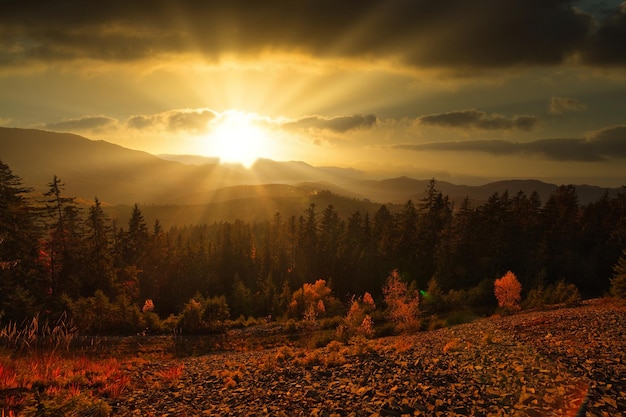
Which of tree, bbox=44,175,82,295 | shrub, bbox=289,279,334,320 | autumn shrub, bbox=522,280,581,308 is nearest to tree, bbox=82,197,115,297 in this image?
tree, bbox=44,175,82,295

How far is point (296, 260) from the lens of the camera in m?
82.2

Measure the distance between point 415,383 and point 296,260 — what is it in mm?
70991

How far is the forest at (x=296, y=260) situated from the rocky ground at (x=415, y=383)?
3212cm

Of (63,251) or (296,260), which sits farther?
(296,260)

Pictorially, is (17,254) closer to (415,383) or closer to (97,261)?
(97,261)

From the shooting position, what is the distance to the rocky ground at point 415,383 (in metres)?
9.80

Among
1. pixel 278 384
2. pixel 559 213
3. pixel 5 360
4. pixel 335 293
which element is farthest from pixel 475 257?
pixel 5 360

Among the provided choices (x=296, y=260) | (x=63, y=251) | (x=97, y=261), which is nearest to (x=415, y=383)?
(x=63, y=251)

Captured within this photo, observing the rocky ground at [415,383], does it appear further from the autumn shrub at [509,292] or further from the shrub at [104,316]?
the autumn shrub at [509,292]

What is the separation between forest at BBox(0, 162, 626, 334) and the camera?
42.3m

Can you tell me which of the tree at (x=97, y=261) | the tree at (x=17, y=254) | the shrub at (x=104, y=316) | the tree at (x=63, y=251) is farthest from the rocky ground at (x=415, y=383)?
the tree at (x=97, y=261)

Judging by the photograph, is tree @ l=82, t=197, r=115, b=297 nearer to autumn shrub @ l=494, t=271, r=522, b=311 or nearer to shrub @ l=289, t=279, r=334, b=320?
shrub @ l=289, t=279, r=334, b=320

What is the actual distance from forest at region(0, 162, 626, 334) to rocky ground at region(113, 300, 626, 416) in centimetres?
3212

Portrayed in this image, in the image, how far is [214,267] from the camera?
78.9 m
